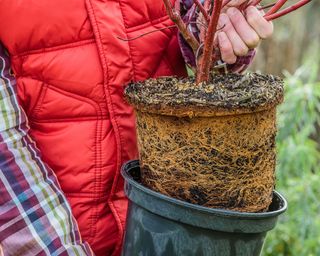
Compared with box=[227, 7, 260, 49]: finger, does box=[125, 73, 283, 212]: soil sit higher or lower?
lower

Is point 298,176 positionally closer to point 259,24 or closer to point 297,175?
point 297,175

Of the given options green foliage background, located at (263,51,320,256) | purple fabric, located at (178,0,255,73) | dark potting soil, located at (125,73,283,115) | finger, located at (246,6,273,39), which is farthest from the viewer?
green foliage background, located at (263,51,320,256)

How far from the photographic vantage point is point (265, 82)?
3.61 ft

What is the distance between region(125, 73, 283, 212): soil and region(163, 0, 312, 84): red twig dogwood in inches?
1.7

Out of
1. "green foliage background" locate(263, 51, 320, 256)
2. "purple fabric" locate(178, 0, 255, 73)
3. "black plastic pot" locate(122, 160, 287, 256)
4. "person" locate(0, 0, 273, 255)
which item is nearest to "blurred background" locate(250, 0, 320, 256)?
"green foliage background" locate(263, 51, 320, 256)

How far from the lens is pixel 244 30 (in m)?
1.13

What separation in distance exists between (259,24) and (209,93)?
0.65ft

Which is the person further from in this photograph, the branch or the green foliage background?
the green foliage background

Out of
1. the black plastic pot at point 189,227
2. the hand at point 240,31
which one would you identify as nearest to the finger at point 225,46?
the hand at point 240,31

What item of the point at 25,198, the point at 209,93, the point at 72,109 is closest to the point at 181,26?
the point at 209,93

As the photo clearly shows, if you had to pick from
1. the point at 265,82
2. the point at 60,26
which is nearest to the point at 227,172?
the point at 265,82

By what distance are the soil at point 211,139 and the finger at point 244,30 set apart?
0.08 metres

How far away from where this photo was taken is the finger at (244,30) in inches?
44.5

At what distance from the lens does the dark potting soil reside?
0.99 m
